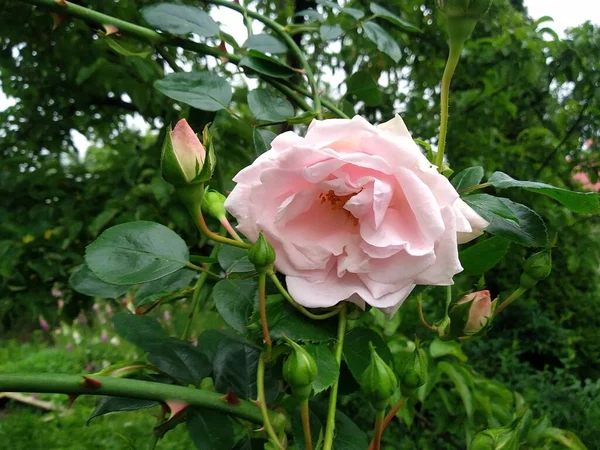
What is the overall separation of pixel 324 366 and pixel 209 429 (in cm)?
16

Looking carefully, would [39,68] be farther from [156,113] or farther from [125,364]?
[125,364]

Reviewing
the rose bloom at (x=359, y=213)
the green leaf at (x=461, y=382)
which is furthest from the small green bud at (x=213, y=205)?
the green leaf at (x=461, y=382)

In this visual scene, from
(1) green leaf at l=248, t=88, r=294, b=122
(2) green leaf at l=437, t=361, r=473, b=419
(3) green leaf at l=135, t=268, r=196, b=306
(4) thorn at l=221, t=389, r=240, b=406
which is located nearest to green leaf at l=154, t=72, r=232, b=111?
(1) green leaf at l=248, t=88, r=294, b=122

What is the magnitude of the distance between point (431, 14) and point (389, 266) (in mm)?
1102

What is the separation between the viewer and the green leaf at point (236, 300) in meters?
0.34

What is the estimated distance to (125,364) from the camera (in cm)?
41

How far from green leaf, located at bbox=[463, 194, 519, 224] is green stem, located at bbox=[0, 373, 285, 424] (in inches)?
7.1

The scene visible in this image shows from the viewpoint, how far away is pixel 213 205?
32cm

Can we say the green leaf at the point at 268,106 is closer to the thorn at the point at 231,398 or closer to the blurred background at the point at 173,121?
Result: the blurred background at the point at 173,121

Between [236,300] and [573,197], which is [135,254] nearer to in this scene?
[236,300]

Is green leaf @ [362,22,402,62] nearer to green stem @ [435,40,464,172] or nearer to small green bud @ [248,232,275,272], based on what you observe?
green stem @ [435,40,464,172]

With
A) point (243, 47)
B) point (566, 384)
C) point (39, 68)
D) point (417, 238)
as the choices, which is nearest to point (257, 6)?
point (39, 68)

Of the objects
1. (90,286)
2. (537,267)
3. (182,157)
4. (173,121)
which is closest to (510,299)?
(537,267)

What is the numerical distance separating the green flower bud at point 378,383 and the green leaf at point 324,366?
18 millimetres
